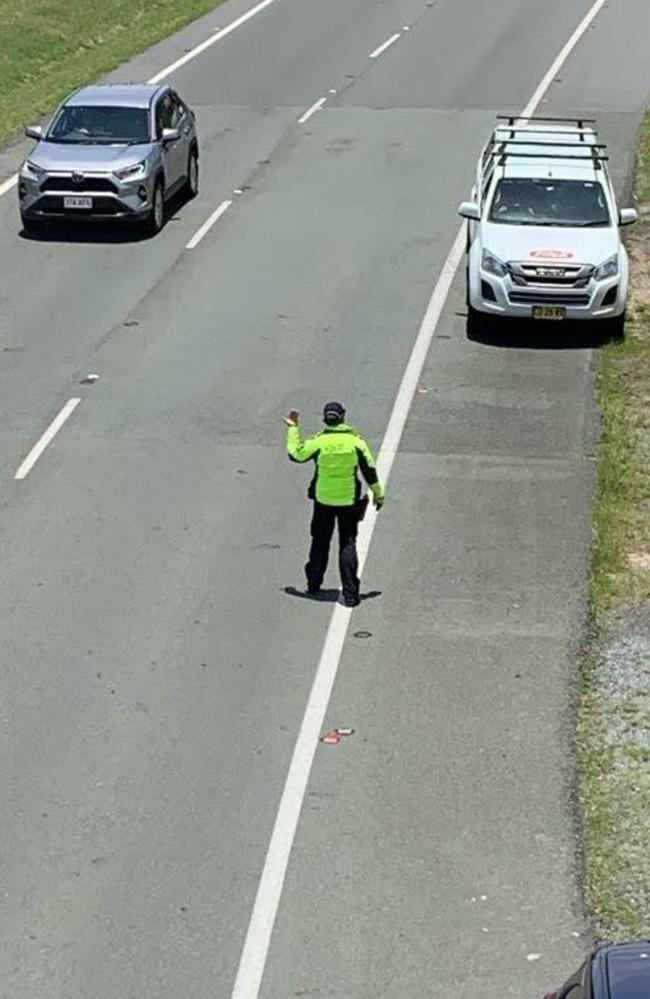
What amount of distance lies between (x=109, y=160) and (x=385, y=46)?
56.8 ft

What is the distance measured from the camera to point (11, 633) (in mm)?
15250

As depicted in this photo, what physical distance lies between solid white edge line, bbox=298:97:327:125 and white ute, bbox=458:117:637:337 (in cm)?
1054

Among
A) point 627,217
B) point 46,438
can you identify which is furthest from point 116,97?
point 46,438

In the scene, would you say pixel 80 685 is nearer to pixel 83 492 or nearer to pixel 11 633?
pixel 11 633

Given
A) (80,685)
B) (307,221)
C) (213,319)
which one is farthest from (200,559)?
(307,221)

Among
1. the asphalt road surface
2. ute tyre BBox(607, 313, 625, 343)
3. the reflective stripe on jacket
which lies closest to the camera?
the asphalt road surface

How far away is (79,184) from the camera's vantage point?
2742 cm

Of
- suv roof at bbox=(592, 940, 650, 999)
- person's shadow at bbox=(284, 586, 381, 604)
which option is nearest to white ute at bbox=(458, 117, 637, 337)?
person's shadow at bbox=(284, 586, 381, 604)

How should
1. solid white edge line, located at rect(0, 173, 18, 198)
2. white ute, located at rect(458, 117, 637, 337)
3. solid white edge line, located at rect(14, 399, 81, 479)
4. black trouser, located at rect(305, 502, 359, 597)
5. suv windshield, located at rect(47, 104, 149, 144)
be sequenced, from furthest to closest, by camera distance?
solid white edge line, located at rect(0, 173, 18, 198) → suv windshield, located at rect(47, 104, 149, 144) → white ute, located at rect(458, 117, 637, 337) → solid white edge line, located at rect(14, 399, 81, 479) → black trouser, located at rect(305, 502, 359, 597)

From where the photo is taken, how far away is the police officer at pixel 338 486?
15570 mm

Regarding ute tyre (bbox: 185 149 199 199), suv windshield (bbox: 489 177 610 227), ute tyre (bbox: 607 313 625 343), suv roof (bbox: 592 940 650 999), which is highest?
suv roof (bbox: 592 940 650 999)

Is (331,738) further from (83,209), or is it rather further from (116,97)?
(116,97)

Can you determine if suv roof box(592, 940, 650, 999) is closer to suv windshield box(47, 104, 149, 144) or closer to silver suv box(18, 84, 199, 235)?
silver suv box(18, 84, 199, 235)

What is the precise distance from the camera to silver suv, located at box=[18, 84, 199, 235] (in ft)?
90.0
